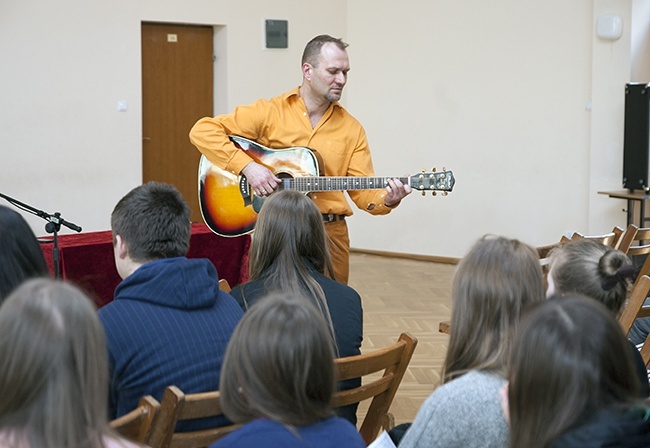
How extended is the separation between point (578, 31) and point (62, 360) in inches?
309

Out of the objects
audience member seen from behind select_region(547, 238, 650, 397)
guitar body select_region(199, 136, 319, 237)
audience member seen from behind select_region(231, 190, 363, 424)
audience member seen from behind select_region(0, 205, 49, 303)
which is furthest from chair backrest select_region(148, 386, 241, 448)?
guitar body select_region(199, 136, 319, 237)

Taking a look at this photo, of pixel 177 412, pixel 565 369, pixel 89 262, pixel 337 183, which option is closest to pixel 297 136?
pixel 337 183

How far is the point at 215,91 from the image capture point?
9.44 m

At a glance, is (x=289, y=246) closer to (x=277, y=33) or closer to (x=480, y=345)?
(x=480, y=345)

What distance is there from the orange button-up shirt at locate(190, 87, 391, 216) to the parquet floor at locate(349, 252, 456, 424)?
103 centimetres

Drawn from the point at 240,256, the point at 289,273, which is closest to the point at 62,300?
the point at 289,273

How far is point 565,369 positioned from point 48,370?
818mm

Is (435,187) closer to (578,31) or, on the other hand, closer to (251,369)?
(251,369)

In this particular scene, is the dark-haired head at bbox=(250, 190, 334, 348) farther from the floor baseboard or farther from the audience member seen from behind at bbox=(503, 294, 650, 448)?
the floor baseboard

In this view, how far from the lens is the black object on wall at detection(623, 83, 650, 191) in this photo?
314 inches

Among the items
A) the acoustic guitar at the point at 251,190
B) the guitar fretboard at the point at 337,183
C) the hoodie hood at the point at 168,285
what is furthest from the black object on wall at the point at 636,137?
the hoodie hood at the point at 168,285

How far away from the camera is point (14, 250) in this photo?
2.17 metres

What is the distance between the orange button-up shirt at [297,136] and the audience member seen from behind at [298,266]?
4.45ft

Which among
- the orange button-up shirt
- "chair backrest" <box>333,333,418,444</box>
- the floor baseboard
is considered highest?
the orange button-up shirt
